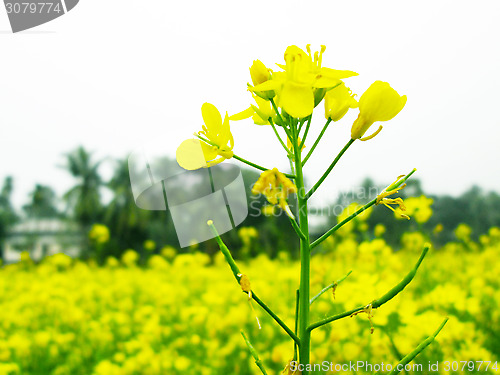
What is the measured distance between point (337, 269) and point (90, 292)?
287 cm

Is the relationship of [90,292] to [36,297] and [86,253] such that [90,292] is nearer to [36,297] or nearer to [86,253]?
[36,297]

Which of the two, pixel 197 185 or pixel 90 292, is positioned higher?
pixel 197 185

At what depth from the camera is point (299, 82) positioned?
2.25ft

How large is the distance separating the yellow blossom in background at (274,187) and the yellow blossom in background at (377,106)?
0.23 m

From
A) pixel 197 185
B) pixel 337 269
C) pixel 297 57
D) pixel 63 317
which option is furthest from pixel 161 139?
pixel 63 317

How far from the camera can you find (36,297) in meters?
4.16

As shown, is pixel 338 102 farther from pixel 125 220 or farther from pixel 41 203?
pixel 41 203

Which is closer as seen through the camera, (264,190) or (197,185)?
(264,190)

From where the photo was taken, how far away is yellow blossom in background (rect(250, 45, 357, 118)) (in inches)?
26.3

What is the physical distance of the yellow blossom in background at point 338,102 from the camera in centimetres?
75

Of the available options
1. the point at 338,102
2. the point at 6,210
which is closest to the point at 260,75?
the point at 338,102

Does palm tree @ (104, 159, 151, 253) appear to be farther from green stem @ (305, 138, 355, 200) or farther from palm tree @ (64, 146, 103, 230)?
green stem @ (305, 138, 355, 200)

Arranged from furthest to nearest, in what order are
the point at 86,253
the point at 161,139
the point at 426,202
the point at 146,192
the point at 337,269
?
the point at 86,253
the point at 337,269
the point at 426,202
the point at 161,139
the point at 146,192

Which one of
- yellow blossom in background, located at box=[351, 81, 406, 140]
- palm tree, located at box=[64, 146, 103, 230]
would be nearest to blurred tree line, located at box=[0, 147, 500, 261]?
palm tree, located at box=[64, 146, 103, 230]
